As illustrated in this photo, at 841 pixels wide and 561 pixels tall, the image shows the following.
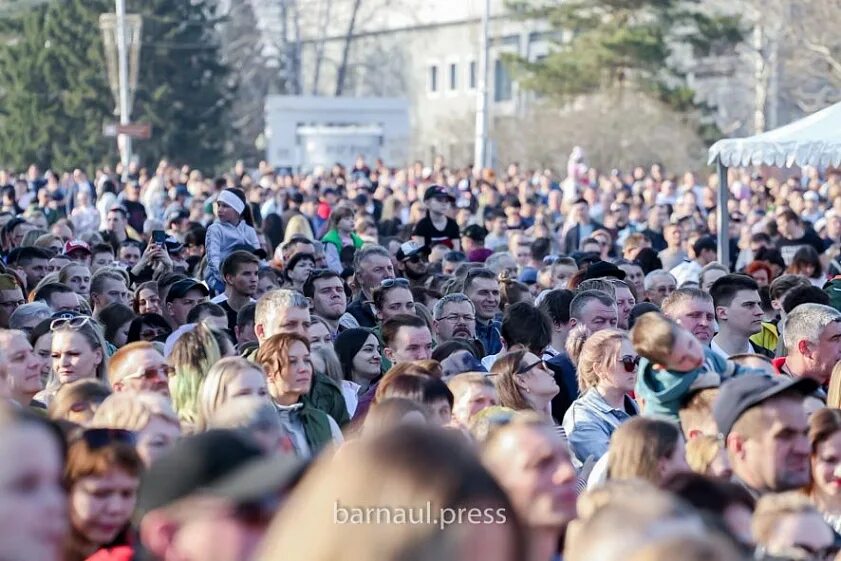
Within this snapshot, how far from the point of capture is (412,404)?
19.8 feet

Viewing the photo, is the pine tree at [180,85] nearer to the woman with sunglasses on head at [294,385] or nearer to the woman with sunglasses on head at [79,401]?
the woman with sunglasses on head at [294,385]

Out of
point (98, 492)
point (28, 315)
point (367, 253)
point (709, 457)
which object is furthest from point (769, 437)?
point (367, 253)

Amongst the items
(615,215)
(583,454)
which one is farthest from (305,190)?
(583,454)

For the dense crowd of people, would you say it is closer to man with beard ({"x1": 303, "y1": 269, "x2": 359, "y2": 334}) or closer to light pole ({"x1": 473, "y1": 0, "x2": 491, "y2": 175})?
man with beard ({"x1": 303, "y1": 269, "x2": 359, "y2": 334})

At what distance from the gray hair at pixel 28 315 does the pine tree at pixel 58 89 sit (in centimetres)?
4165

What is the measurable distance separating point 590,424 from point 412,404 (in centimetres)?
209

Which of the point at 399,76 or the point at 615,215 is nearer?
the point at 615,215

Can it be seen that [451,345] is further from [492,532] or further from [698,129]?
[698,129]

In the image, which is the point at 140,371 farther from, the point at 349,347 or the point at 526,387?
the point at 349,347

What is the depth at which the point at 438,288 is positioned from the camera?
44.0 ft

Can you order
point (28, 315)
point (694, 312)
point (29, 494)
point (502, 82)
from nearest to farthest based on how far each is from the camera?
point (29, 494)
point (694, 312)
point (28, 315)
point (502, 82)

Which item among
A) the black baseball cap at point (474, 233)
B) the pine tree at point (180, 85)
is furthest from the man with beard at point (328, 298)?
the pine tree at point (180, 85)

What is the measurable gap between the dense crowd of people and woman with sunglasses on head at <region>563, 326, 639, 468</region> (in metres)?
0.01

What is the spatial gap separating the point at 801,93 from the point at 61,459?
2043 inches
